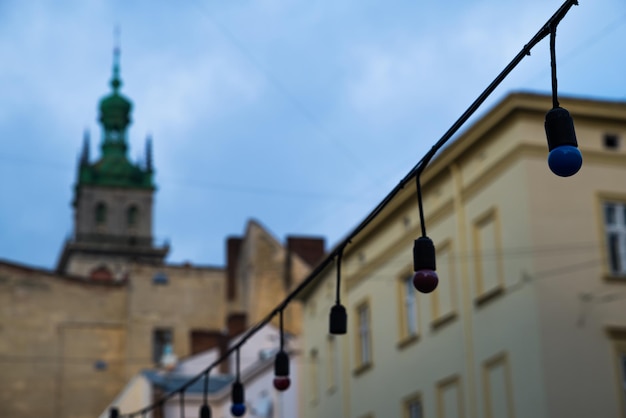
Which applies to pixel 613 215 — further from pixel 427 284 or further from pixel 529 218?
pixel 427 284

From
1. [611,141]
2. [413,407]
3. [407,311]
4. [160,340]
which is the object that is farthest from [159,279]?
Answer: [611,141]

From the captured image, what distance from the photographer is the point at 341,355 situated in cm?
3453

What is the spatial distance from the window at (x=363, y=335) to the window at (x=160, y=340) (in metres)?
29.5

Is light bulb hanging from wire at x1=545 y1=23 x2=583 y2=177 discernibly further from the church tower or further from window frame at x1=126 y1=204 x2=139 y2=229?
window frame at x1=126 y1=204 x2=139 y2=229

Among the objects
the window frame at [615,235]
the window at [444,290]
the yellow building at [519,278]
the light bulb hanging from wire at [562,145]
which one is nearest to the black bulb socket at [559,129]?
the light bulb hanging from wire at [562,145]

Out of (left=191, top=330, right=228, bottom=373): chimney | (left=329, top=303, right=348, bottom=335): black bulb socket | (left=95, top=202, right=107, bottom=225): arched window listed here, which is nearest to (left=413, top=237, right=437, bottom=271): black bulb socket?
(left=329, top=303, right=348, bottom=335): black bulb socket

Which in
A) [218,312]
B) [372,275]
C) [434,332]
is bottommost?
[434,332]

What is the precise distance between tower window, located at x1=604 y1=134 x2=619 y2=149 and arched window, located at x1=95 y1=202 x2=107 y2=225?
99.5 metres

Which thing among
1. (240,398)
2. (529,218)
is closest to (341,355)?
(529,218)

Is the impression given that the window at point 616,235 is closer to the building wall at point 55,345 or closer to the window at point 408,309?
the window at point 408,309

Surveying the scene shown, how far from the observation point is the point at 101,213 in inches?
4897

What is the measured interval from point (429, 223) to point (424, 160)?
18.7m

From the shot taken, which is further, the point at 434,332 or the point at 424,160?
the point at 434,332

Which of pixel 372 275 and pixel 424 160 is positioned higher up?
pixel 372 275
